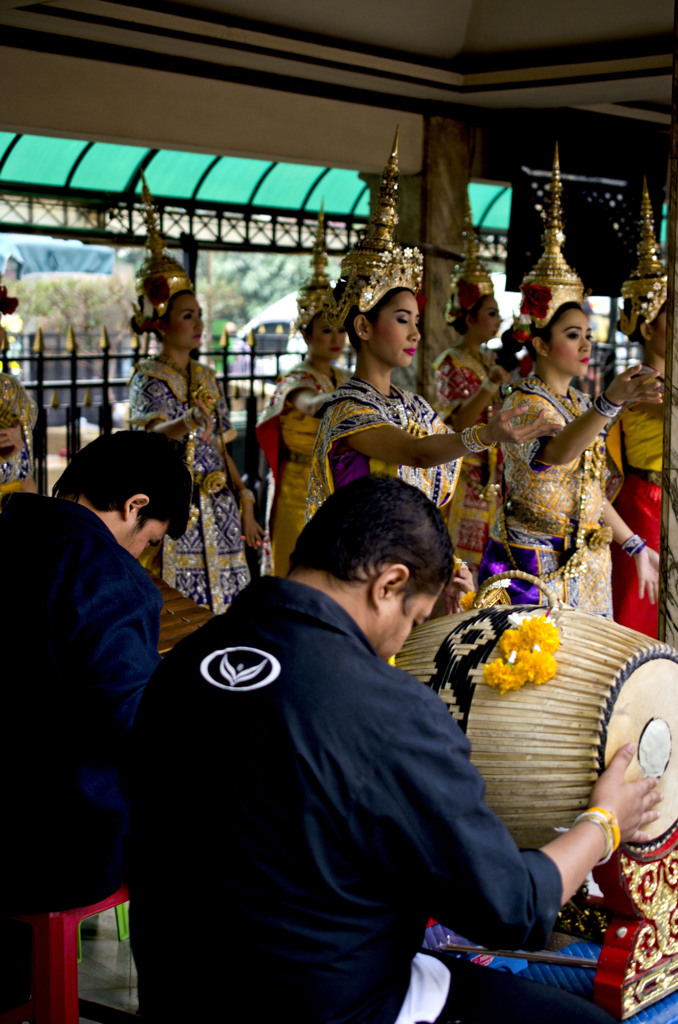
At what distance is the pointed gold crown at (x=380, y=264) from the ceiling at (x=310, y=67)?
5.38 feet

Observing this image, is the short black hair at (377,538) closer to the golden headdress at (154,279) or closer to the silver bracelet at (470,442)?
the silver bracelet at (470,442)

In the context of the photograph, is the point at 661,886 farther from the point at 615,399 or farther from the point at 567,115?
the point at 567,115

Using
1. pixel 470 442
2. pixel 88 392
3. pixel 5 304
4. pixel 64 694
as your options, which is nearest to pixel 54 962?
pixel 64 694

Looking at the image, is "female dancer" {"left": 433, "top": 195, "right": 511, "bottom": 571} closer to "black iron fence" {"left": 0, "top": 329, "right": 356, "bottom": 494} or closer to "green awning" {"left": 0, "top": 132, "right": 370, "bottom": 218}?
"black iron fence" {"left": 0, "top": 329, "right": 356, "bottom": 494}

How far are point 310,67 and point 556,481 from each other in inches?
106

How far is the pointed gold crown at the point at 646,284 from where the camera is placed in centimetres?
391

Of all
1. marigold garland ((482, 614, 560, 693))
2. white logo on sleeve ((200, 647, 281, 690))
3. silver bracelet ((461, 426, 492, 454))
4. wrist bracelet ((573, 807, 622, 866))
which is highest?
silver bracelet ((461, 426, 492, 454))

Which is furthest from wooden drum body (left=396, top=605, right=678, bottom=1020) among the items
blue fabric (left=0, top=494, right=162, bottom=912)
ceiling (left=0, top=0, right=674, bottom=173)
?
ceiling (left=0, top=0, right=674, bottom=173)

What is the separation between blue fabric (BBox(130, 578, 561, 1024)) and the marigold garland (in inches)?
19.2

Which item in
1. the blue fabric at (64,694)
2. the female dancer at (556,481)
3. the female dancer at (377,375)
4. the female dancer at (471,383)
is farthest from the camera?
the female dancer at (471,383)

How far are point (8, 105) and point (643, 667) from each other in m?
3.61

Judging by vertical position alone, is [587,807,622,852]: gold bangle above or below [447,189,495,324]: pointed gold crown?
below

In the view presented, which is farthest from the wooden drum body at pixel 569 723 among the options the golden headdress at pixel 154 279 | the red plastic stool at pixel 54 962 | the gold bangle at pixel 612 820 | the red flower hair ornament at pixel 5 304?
the golden headdress at pixel 154 279

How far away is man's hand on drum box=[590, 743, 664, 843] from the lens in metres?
1.62
